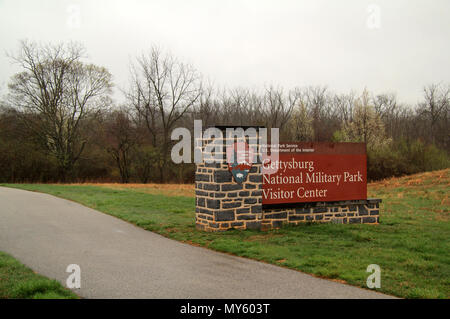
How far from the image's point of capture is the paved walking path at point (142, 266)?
5.74 metres

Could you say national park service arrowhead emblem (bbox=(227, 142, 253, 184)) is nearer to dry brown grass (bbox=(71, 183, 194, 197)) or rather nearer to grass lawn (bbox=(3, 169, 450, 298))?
grass lawn (bbox=(3, 169, 450, 298))

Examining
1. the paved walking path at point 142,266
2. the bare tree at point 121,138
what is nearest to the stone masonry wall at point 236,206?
the paved walking path at point 142,266

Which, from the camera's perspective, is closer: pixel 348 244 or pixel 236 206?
pixel 348 244

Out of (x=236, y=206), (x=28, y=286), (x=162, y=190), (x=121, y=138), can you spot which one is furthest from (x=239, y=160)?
(x=121, y=138)

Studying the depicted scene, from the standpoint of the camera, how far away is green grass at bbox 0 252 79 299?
17.6ft

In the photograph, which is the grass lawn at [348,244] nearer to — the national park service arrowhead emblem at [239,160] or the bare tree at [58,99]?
the national park service arrowhead emblem at [239,160]

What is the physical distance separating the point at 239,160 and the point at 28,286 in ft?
18.8

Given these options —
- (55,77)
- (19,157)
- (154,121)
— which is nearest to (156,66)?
(154,121)

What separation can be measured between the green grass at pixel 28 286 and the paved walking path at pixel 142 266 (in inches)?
10.0

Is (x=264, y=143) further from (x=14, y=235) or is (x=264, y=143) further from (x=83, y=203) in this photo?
(x=83, y=203)

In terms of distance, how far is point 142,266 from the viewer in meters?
7.04

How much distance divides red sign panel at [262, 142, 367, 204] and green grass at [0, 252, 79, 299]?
19.6 feet

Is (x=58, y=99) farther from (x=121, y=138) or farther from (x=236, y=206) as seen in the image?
(x=236, y=206)

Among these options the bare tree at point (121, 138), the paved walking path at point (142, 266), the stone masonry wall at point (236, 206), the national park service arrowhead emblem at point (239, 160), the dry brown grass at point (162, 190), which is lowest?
the paved walking path at point (142, 266)
